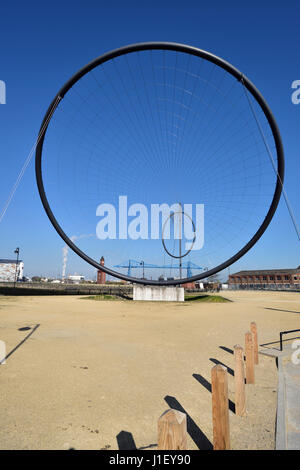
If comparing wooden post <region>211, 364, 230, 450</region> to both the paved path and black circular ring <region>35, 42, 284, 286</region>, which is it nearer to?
the paved path

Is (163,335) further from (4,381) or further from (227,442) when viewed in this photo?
(227,442)

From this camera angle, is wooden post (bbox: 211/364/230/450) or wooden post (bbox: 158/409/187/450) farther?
wooden post (bbox: 211/364/230/450)

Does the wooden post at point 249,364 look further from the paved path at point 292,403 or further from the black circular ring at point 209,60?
the black circular ring at point 209,60

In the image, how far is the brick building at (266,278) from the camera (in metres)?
116

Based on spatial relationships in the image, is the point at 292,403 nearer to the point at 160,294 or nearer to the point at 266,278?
the point at 160,294

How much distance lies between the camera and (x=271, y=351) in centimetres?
1221

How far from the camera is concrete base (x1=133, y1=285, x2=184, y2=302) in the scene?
40.7 metres

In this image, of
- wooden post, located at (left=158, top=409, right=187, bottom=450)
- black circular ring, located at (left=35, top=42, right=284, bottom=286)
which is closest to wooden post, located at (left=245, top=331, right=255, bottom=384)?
black circular ring, located at (left=35, top=42, right=284, bottom=286)

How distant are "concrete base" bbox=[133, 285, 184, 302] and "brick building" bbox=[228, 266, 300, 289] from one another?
255 ft

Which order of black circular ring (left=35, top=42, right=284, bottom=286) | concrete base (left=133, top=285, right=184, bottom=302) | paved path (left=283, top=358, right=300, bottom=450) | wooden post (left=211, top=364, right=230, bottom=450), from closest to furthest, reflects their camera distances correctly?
wooden post (left=211, top=364, right=230, bottom=450) < paved path (left=283, top=358, right=300, bottom=450) < black circular ring (left=35, top=42, right=284, bottom=286) < concrete base (left=133, top=285, right=184, bottom=302)

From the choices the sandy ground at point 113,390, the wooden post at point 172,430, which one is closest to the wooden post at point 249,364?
the sandy ground at point 113,390

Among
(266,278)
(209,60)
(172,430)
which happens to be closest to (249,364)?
(172,430)

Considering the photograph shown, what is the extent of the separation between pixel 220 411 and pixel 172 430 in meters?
2.07

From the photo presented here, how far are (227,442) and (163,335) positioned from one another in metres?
11.7
